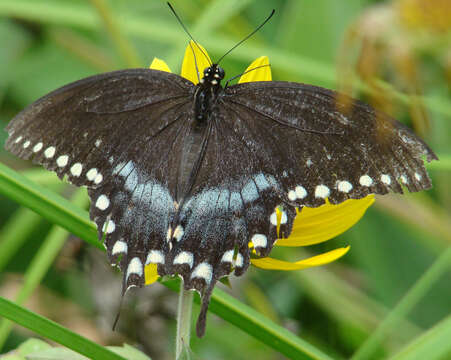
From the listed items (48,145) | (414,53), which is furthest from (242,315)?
(414,53)

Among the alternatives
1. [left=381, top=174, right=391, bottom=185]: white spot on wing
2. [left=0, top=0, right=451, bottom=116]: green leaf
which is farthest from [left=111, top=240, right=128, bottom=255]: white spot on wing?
[left=0, top=0, right=451, bottom=116]: green leaf

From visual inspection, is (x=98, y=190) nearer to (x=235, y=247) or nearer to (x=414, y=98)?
(x=235, y=247)

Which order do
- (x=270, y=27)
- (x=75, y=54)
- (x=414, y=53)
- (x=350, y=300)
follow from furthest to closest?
1. (x=270, y=27)
2. (x=75, y=54)
3. (x=350, y=300)
4. (x=414, y=53)

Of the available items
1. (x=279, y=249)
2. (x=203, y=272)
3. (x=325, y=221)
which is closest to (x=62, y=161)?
(x=203, y=272)

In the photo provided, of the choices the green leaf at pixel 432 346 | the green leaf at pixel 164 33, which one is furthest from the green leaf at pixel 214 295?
the green leaf at pixel 164 33

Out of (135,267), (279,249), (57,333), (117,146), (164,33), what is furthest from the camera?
(279,249)

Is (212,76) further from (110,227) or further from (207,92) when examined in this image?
(110,227)

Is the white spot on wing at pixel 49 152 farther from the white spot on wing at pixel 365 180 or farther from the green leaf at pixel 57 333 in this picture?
the white spot on wing at pixel 365 180
